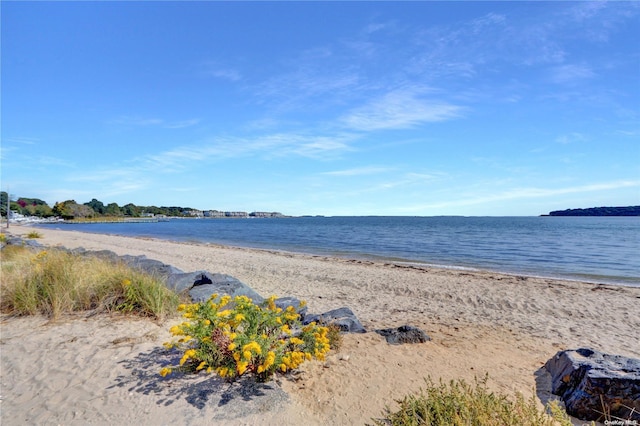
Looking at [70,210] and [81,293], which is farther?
[70,210]

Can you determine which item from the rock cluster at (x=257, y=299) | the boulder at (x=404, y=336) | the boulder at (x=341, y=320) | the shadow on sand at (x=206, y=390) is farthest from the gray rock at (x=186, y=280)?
the boulder at (x=404, y=336)

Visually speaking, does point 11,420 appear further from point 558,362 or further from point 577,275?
point 577,275

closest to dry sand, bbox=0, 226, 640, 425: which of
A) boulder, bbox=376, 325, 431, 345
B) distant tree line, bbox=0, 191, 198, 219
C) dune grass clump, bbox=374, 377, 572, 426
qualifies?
A: boulder, bbox=376, 325, 431, 345

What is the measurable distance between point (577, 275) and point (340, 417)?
16341 mm

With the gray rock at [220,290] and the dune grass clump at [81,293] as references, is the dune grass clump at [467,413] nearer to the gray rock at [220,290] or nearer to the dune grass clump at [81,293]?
the dune grass clump at [81,293]

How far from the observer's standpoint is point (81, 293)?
22.9 feet

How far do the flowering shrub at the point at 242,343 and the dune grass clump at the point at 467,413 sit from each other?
47.9 inches

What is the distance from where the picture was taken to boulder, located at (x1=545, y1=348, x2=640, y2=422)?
3.51 metres

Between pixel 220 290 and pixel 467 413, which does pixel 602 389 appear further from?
pixel 220 290

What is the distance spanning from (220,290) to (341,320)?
349cm

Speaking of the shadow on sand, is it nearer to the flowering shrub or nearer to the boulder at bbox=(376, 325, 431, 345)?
the flowering shrub

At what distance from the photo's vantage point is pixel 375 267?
16844 mm

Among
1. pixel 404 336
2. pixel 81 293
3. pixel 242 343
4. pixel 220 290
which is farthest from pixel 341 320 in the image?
pixel 81 293

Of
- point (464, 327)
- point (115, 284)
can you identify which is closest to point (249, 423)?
point (115, 284)
